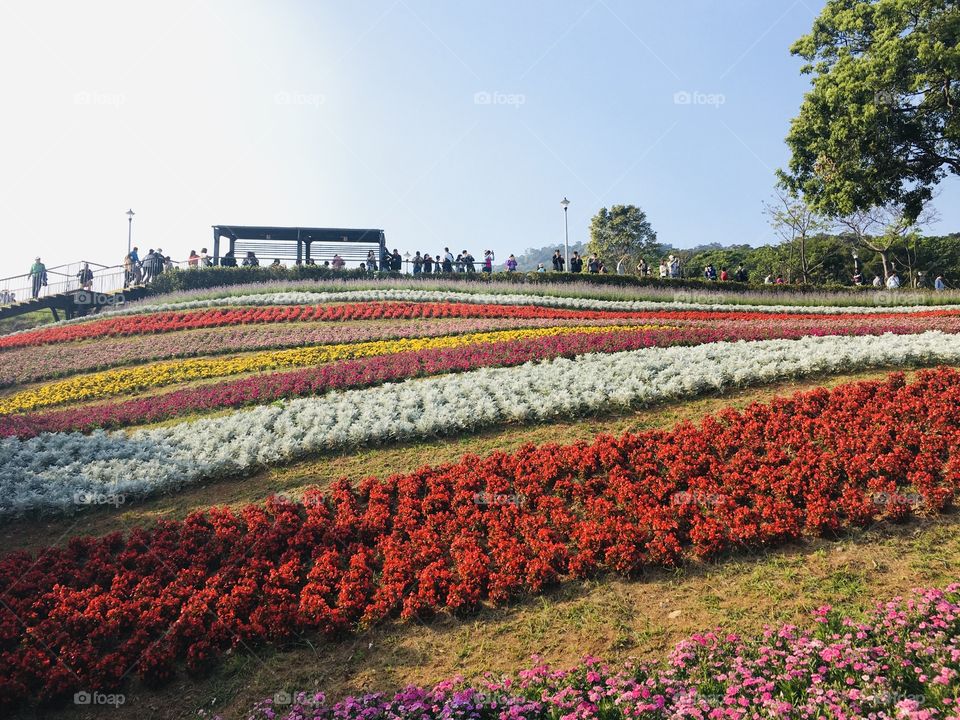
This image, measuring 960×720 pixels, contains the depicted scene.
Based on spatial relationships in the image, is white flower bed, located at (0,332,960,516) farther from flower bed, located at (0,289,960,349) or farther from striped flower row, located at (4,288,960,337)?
striped flower row, located at (4,288,960,337)

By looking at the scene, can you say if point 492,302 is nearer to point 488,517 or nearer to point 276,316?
point 276,316

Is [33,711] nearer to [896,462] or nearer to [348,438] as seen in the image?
[348,438]

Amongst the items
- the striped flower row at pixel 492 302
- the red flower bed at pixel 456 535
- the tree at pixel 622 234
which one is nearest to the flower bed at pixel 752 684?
the red flower bed at pixel 456 535

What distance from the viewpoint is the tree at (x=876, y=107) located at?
2038 centimetres

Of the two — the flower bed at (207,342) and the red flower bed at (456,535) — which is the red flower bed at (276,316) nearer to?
the flower bed at (207,342)

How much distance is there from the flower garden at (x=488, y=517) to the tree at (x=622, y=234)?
5331 centimetres

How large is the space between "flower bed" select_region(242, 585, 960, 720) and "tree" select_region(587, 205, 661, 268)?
60.9 meters

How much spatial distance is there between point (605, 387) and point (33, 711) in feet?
24.2

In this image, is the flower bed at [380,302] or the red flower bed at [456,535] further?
the flower bed at [380,302]

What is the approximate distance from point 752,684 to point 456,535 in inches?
122

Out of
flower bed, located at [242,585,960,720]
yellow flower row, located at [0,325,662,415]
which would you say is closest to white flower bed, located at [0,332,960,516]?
yellow flower row, located at [0,325,662,415]

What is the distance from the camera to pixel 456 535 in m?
6.33

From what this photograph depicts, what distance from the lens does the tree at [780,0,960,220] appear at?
20.4 m

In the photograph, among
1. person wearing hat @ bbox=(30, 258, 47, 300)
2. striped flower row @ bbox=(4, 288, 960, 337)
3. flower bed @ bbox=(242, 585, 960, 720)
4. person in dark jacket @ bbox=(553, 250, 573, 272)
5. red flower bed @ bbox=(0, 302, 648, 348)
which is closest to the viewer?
flower bed @ bbox=(242, 585, 960, 720)
